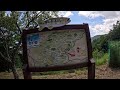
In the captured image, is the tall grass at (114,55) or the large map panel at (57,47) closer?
the large map panel at (57,47)

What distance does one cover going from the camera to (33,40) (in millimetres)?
5145

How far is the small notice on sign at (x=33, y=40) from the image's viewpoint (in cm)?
514

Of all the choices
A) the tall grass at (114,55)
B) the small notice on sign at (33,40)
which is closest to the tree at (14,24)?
the tall grass at (114,55)

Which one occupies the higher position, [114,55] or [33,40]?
[33,40]

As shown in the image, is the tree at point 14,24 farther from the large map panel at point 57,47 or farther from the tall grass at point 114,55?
the large map panel at point 57,47

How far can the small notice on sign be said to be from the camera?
5.14 m

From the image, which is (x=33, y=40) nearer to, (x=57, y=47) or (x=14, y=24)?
(x=57, y=47)

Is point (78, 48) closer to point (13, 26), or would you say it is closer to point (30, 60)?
point (30, 60)

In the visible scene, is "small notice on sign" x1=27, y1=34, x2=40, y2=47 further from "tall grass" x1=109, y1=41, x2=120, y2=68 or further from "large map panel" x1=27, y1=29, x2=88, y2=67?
"tall grass" x1=109, y1=41, x2=120, y2=68

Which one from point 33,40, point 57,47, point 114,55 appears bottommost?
point 114,55

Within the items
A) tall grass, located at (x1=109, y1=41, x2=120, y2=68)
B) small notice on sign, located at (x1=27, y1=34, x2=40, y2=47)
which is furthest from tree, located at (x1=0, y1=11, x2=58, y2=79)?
small notice on sign, located at (x1=27, y1=34, x2=40, y2=47)

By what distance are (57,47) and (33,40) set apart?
0.47m

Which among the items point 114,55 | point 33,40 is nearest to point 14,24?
point 114,55

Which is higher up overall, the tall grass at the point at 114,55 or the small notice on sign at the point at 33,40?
the small notice on sign at the point at 33,40
